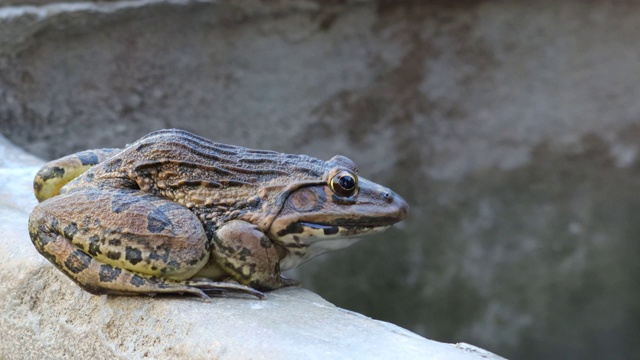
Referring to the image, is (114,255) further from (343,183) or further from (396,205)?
(396,205)

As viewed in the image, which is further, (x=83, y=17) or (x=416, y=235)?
(x=416, y=235)

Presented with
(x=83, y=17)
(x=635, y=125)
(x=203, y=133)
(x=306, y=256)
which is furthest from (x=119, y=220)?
(x=635, y=125)

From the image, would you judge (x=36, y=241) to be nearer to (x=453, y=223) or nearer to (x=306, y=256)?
(x=306, y=256)

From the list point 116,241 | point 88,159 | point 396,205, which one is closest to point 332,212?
point 396,205

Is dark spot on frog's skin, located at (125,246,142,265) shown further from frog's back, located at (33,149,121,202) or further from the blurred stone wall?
the blurred stone wall

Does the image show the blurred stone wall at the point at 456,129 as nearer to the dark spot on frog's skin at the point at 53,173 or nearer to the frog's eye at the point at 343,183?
the dark spot on frog's skin at the point at 53,173

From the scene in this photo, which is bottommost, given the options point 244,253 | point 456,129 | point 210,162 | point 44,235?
point 44,235
